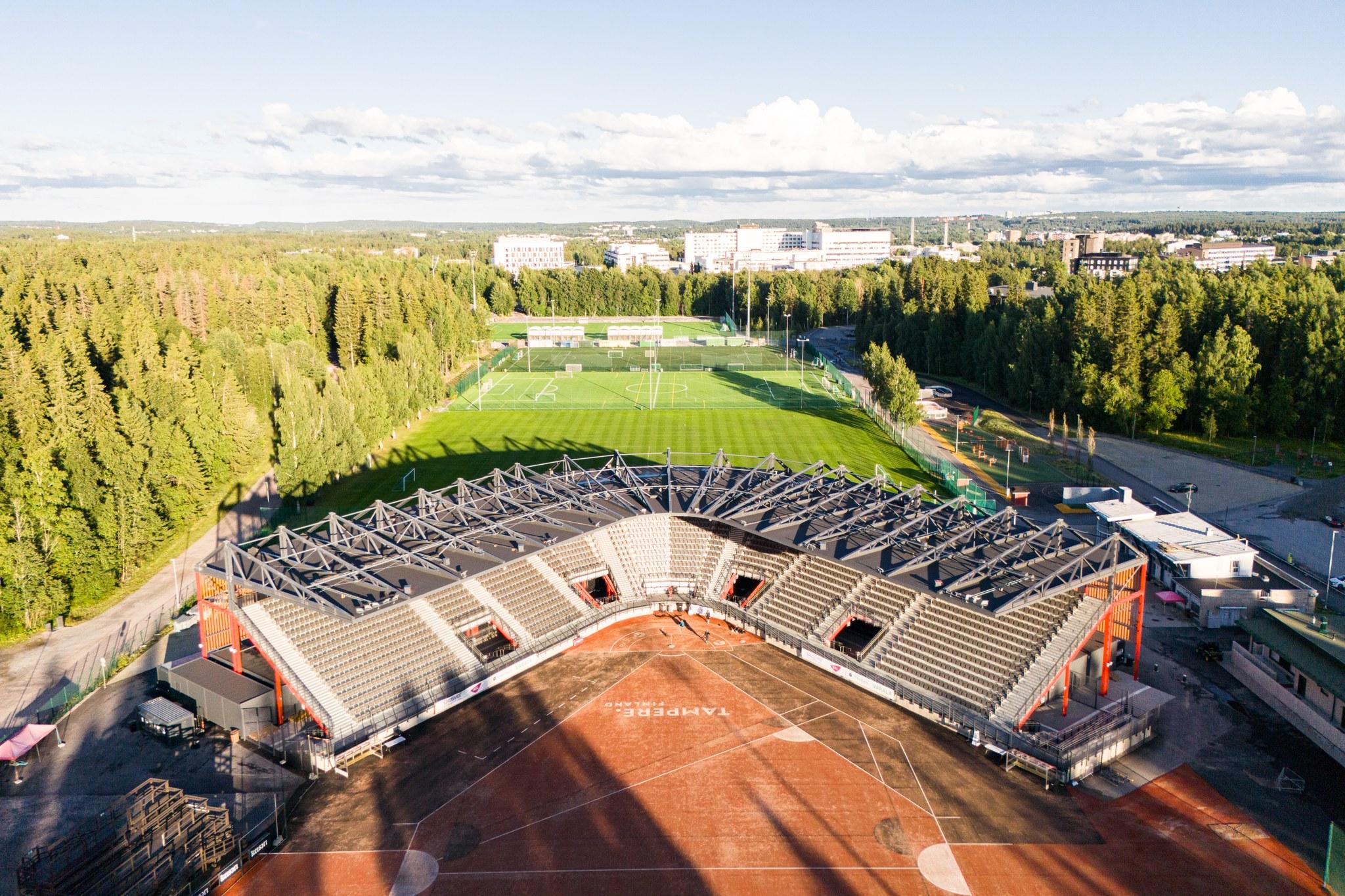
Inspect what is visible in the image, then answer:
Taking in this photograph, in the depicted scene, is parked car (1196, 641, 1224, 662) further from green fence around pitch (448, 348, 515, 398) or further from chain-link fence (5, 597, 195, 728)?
green fence around pitch (448, 348, 515, 398)

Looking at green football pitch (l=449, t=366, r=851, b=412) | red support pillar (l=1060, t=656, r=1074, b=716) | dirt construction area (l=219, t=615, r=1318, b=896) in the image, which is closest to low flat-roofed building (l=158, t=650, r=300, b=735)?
dirt construction area (l=219, t=615, r=1318, b=896)

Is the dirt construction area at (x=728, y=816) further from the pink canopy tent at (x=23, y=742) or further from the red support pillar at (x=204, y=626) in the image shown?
the red support pillar at (x=204, y=626)

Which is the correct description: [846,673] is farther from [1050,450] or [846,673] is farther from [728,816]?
[1050,450]

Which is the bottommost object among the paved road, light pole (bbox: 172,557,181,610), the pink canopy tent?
the paved road

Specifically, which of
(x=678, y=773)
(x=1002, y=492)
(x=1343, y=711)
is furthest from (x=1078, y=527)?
(x=678, y=773)

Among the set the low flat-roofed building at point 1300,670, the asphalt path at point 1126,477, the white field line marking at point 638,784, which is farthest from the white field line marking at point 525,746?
the asphalt path at point 1126,477

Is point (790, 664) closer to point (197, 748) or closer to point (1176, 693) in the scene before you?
point (1176, 693)
